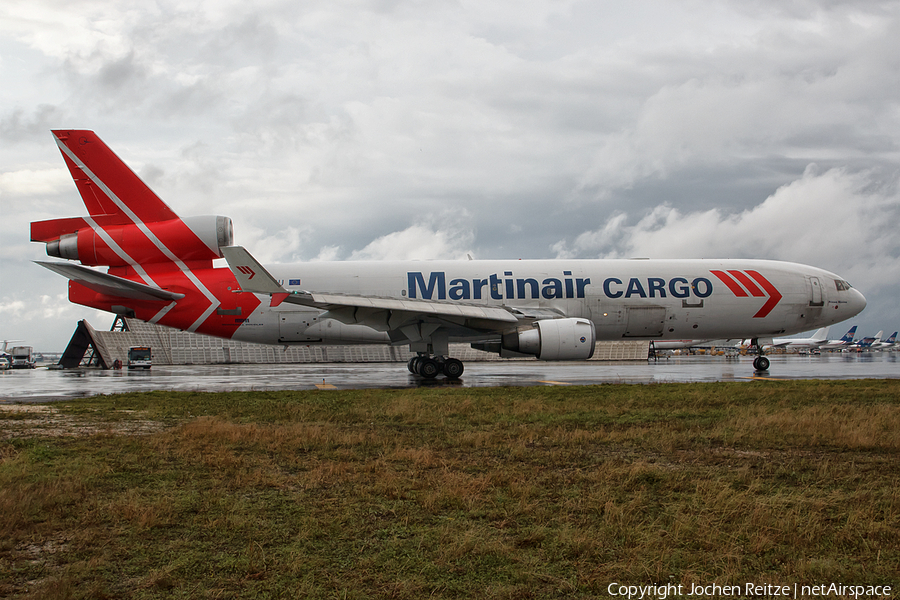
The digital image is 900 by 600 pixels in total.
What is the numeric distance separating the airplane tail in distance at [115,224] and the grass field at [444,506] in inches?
441

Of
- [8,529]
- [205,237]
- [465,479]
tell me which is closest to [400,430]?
[465,479]

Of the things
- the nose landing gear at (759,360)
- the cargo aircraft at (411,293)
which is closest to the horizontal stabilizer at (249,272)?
the cargo aircraft at (411,293)

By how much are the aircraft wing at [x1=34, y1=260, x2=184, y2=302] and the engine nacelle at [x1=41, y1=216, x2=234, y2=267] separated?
0.97 meters

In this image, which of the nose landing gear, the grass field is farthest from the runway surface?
the grass field

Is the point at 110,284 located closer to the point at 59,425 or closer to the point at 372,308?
the point at 372,308

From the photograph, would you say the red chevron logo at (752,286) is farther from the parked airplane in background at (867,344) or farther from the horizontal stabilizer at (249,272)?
the parked airplane in background at (867,344)

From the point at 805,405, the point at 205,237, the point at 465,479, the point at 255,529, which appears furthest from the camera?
the point at 205,237

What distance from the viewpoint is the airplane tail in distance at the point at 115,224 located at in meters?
19.4

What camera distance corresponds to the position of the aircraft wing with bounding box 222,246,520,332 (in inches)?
644

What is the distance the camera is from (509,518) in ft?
14.8

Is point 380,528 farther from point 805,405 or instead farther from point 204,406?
point 805,405

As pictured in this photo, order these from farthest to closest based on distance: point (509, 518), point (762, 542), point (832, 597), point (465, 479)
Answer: point (465, 479) < point (509, 518) < point (762, 542) < point (832, 597)

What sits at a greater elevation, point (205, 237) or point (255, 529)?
point (205, 237)

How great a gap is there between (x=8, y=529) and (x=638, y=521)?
428cm
